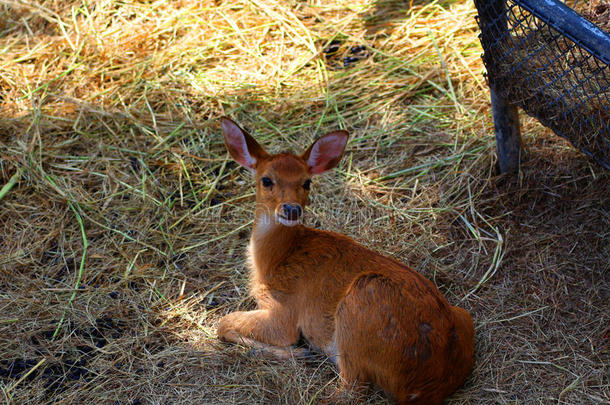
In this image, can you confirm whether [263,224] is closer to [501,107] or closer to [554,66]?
[501,107]

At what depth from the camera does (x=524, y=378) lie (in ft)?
12.9

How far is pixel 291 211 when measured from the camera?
3.97 m

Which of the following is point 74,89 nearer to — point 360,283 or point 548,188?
point 360,283

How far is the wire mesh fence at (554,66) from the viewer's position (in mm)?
3877

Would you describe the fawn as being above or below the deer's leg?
above

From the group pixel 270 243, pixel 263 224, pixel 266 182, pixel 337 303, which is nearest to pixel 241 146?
pixel 266 182

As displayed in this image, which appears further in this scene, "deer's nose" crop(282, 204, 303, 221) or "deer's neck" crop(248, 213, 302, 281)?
"deer's neck" crop(248, 213, 302, 281)

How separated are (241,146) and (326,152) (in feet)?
1.89

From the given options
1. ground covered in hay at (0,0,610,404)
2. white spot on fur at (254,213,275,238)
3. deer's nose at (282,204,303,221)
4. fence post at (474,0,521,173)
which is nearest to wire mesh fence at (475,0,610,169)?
fence post at (474,0,521,173)

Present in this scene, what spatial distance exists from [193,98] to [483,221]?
3.06 metres

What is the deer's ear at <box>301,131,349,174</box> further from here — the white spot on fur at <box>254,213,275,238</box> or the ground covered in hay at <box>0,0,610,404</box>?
the ground covered in hay at <box>0,0,610,404</box>

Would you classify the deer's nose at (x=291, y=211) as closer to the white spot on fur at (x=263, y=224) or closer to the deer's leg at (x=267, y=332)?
the white spot on fur at (x=263, y=224)

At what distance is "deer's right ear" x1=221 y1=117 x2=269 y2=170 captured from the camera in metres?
4.31

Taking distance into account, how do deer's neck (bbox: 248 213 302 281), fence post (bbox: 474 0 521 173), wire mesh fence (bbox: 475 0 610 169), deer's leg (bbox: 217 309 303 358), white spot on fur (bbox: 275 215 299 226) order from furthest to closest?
1. fence post (bbox: 474 0 521 173)
2. deer's neck (bbox: 248 213 302 281)
3. deer's leg (bbox: 217 309 303 358)
4. white spot on fur (bbox: 275 215 299 226)
5. wire mesh fence (bbox: 475 0 610 169)
